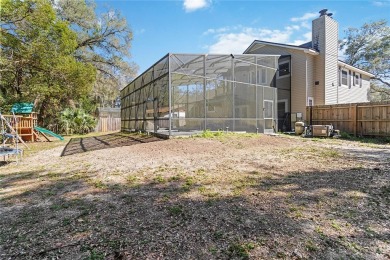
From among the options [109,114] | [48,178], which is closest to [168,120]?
[48,178]

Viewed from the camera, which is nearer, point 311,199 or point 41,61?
point 311,199

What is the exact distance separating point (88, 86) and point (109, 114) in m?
10.4

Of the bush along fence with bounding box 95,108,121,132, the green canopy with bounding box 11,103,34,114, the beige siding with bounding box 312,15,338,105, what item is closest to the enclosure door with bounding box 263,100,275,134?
the beige siding with bounding box 312,15,338,105

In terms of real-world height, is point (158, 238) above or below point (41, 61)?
below

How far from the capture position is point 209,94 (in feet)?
33.9

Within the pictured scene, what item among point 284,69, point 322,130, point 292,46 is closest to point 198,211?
point 322,130

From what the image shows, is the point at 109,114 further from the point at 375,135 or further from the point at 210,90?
the point at 375,135

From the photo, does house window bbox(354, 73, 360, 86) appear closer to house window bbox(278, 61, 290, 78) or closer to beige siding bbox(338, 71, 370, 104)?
beige siding bbox(338, 71, 370, 104)

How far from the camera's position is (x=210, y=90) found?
10.4 meters

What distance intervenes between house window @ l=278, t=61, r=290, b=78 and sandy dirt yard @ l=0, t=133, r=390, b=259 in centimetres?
1108

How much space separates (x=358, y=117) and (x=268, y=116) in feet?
14.1

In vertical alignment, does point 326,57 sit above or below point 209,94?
above

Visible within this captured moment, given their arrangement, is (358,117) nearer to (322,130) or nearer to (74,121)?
(322,130)

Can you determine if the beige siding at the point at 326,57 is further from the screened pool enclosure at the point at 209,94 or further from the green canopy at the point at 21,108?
the green canopy at the point at 21,108
